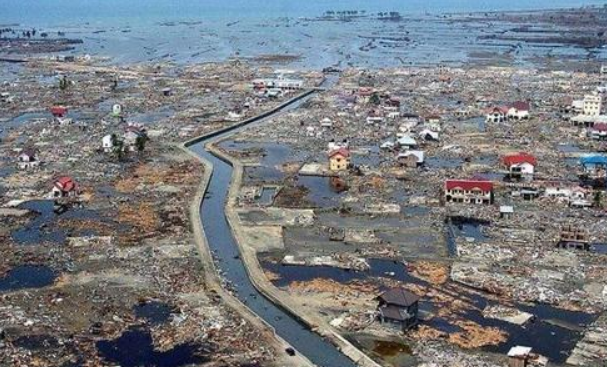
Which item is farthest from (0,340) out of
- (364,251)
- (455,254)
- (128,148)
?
(128,148)

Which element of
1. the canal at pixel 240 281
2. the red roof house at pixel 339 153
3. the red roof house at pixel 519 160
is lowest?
the canal at pixel 240 281

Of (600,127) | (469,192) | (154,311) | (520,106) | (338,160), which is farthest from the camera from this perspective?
(520,106)

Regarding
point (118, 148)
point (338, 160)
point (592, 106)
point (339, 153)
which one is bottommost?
point (118, 148)

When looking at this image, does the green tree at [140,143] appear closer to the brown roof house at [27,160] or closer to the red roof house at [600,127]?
the brown roof house at [27,160]

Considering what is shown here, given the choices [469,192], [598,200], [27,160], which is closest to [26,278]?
[27,160]

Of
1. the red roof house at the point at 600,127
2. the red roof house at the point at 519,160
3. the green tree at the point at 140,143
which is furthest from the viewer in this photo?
the red roof house at the point at 600,127

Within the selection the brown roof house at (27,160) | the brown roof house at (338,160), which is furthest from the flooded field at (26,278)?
the brown roof house at (338,160)

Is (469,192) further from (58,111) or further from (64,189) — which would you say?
(58,111)
